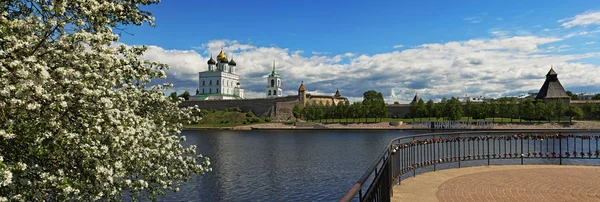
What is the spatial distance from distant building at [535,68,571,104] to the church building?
8956 cm

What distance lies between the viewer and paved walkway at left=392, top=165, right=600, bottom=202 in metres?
8.79

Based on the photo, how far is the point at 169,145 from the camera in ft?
25.4

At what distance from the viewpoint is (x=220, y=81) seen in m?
141

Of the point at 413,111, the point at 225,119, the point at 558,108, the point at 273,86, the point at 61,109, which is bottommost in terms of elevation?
the point at 225,119

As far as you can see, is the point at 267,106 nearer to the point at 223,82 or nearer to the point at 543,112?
the point at 223,82

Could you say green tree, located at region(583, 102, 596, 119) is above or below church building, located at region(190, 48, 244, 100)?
below

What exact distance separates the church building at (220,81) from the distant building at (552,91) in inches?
3526

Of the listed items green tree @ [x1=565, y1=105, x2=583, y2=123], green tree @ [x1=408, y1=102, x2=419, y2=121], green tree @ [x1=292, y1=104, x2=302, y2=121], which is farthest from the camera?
green tree @ [x1=292, y1=104, x2=302, y2=121]

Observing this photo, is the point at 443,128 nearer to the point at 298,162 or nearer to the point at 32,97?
the point at 298,162

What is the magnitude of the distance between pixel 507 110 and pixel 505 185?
7931 cm

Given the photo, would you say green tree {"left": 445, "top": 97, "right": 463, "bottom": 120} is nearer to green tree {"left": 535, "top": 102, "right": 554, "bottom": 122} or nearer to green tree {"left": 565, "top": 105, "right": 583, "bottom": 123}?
green tree {"left": 535, "top": 102, "right": 554, "bottom": 122}

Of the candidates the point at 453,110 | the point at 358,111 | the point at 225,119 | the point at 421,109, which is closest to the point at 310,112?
the point at 358,111

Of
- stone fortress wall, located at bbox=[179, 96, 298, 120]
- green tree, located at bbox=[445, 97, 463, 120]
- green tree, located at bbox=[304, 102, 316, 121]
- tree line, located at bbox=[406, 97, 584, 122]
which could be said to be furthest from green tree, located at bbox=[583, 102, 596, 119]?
stone fortress wall, located at bbox=[179, 96, 298, 120]

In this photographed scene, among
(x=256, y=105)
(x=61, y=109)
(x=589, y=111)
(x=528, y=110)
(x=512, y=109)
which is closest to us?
(x=61, y=109)
